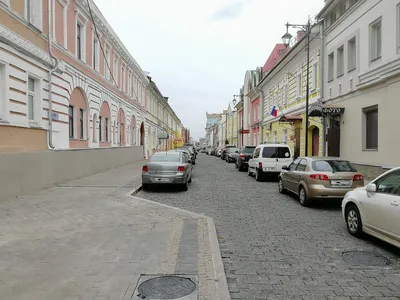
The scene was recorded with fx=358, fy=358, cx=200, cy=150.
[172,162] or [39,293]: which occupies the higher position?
[172,162]

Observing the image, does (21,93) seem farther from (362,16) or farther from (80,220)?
(362,16)

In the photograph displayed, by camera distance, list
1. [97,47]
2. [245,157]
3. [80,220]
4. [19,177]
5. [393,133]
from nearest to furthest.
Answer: [80,220] < [19,177] < [393,133] < [97,47] < [245,157]

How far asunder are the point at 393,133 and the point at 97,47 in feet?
51.8

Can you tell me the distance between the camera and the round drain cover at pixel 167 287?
4008 mm

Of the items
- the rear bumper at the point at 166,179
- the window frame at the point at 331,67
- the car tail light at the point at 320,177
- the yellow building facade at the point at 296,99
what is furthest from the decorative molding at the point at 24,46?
the window frame at the point at 331,67

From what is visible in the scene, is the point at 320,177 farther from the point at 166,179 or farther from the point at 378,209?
the point at 166,179

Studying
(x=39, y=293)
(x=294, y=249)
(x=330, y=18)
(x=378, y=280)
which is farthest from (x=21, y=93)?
(x=330, y=18)

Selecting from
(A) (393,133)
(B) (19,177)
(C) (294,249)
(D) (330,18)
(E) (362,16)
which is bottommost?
(C) (294,249)

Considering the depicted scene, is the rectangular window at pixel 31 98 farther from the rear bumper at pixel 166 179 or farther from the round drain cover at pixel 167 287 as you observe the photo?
the round drain cover at pixel 167 287

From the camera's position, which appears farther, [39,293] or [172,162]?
[172,162]

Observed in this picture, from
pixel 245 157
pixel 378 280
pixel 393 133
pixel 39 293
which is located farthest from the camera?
pixel 245 157

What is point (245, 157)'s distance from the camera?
23016mm

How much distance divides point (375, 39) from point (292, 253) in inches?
488

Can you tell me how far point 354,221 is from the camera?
674cm
